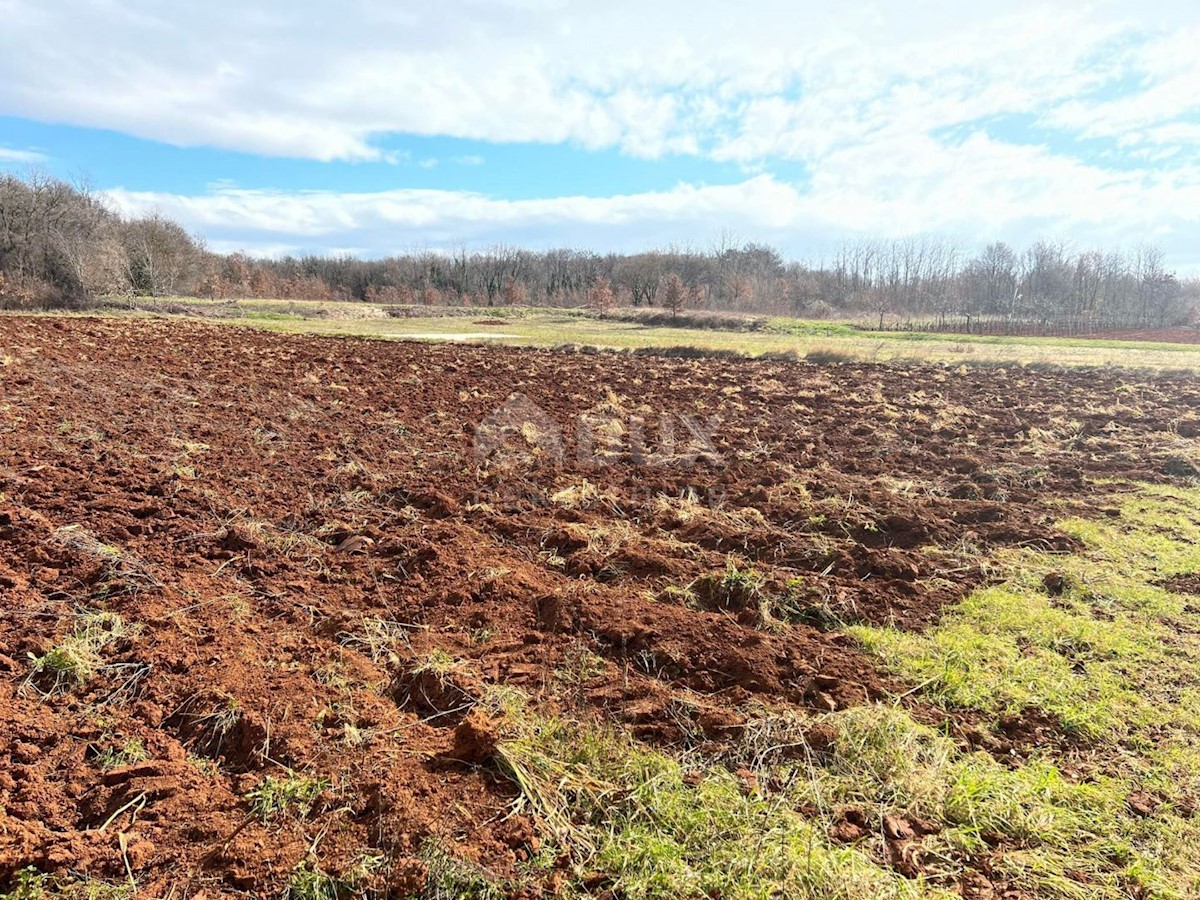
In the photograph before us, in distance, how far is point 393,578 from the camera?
5246 millimetres

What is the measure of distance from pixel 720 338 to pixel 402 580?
3163 centimetres

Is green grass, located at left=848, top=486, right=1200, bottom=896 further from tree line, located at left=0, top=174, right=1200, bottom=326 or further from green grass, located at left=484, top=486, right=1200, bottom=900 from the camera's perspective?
tree line, located at left=0, top=174, right=1200, bottom=326

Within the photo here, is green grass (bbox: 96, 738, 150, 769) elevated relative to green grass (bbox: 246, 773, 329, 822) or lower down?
elevated

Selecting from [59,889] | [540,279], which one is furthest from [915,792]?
[540,279]

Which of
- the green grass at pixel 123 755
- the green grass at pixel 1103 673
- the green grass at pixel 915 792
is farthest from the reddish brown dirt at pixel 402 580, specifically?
the green grass at pixel 1103 673

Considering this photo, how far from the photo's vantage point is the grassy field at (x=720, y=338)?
26438 mm

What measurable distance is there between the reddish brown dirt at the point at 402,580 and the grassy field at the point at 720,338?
50.5ft

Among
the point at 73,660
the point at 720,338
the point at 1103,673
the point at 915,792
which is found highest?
the point at 720,338

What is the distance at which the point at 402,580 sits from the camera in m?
5.23

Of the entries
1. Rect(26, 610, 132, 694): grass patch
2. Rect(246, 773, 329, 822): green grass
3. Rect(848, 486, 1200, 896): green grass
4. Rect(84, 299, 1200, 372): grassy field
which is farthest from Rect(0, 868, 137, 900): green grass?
Rect(84, 299, 1200, 372): grassy field

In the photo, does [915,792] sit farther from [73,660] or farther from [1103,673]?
[73,660]

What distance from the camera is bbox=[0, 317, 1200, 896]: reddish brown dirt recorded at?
2.86 m

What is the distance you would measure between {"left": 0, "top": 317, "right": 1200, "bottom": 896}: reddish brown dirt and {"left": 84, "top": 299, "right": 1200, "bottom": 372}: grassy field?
50.5ft

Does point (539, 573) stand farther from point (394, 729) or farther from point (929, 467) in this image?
point (929, 467)
